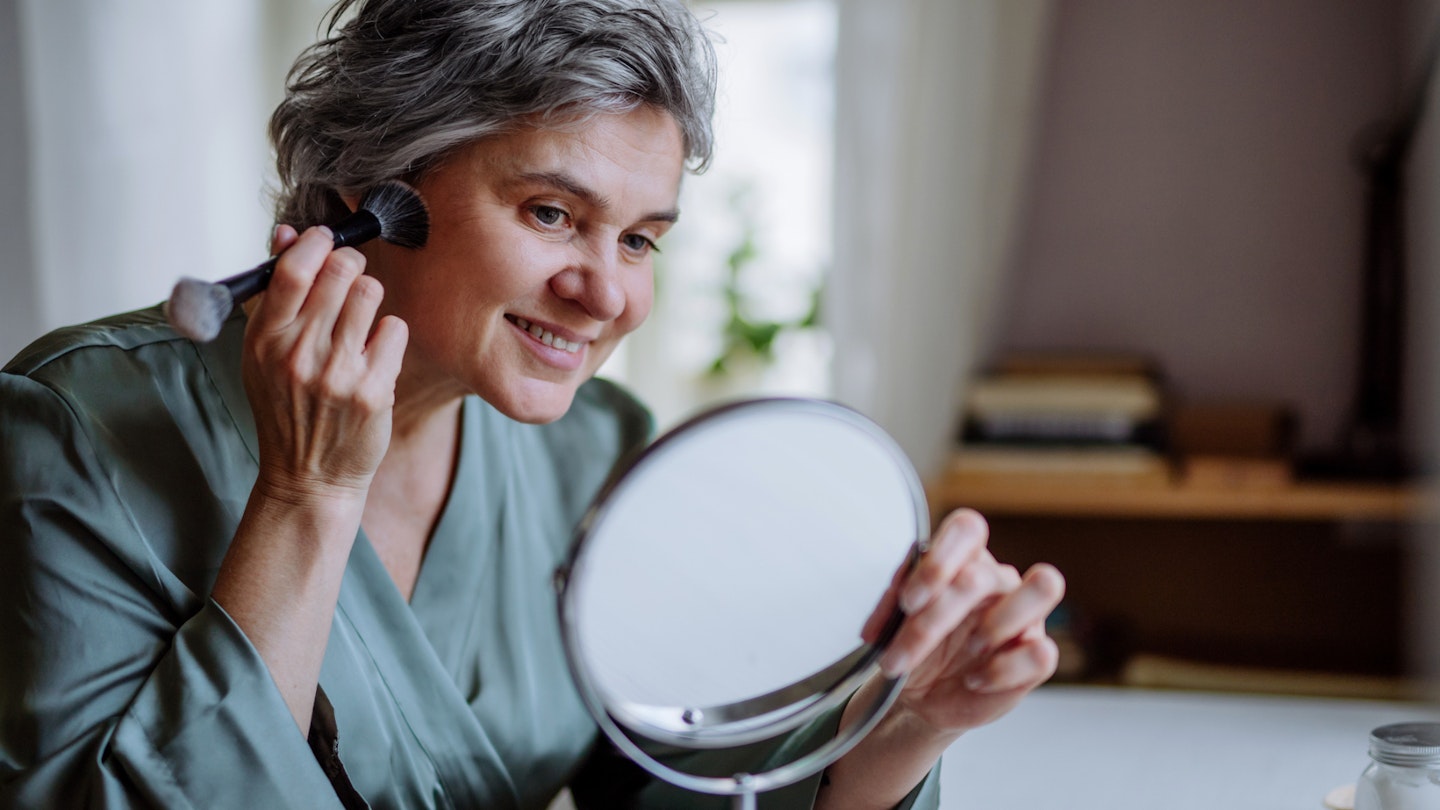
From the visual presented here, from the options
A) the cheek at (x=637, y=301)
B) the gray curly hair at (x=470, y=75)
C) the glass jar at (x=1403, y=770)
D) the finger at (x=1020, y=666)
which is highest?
the gray curly hair at (x=470, y=75)

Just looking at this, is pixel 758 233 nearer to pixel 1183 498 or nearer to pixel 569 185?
pixel 1183 498

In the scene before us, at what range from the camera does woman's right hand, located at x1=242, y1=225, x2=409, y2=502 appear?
769 millimetres

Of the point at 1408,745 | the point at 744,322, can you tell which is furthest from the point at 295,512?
the point at 744,322

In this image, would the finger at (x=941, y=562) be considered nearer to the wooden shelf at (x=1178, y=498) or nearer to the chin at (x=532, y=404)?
the chin at (x=532, y=404)

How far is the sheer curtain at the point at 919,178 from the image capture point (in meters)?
2.08

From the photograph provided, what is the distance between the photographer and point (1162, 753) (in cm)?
124

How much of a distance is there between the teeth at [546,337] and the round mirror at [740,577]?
29 cm

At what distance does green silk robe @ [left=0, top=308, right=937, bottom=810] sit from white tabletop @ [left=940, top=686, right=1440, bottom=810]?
0.25 meters

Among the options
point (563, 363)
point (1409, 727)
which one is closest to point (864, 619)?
point (563, 363)

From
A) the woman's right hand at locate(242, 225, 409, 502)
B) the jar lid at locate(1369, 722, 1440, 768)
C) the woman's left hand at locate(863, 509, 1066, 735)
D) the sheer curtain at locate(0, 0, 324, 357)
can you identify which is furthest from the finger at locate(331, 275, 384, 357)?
the sheer curtain at locate(0, 0, 324, 357)

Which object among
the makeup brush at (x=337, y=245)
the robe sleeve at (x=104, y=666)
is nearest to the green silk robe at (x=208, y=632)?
the robe sleeve at (x=104, y=666)

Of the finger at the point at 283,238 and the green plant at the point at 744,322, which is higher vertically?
the finger at the point at 283,238

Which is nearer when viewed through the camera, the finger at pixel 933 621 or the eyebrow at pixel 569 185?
the finger at pixel 933 621

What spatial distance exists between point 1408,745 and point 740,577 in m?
0.50
